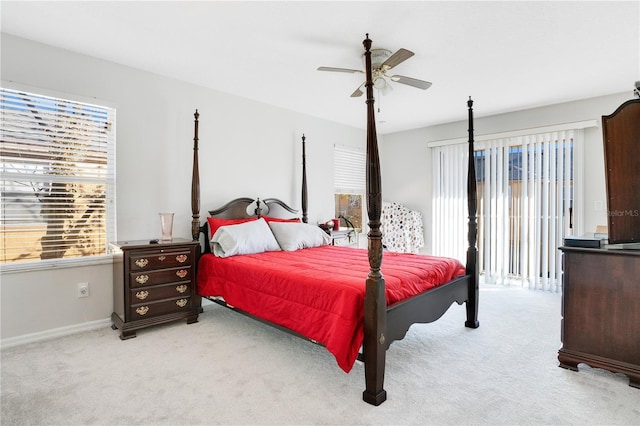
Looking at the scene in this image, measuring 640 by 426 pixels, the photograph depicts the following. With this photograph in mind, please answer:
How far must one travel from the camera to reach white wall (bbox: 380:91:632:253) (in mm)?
4168

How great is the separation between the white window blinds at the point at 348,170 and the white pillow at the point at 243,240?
Result: 211 centimetres

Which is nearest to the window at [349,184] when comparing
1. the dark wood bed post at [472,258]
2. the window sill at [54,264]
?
the dark wood bed post at [472,258]

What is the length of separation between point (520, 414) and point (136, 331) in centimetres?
292

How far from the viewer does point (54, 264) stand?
114 inches

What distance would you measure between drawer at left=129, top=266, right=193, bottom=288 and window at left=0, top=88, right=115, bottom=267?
59 centimetres

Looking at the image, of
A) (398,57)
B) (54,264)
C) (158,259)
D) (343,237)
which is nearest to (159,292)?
(158,259)

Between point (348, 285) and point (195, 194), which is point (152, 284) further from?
point (348, 285)

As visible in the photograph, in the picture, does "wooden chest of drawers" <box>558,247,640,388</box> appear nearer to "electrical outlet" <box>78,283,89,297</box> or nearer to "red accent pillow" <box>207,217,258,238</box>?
"red accent pillow" <box>207,217,258,238</box>

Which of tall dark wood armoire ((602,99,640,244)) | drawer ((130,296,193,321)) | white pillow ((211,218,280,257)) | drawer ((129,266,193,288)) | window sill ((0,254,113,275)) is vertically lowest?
drawer ((130,296,193,321))

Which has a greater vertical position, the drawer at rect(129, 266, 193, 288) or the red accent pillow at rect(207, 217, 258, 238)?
the red accent pillow at rect(207, 217, 258, 238)

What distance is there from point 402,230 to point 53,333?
4641 millimetres

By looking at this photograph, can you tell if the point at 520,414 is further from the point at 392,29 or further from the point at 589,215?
the point at 589,215

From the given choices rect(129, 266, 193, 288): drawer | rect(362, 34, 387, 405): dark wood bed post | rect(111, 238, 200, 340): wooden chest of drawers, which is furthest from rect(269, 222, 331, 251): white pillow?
rect(362, 34, 387, 405): dark wood bed post

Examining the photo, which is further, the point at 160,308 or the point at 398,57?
the point at 160,308
